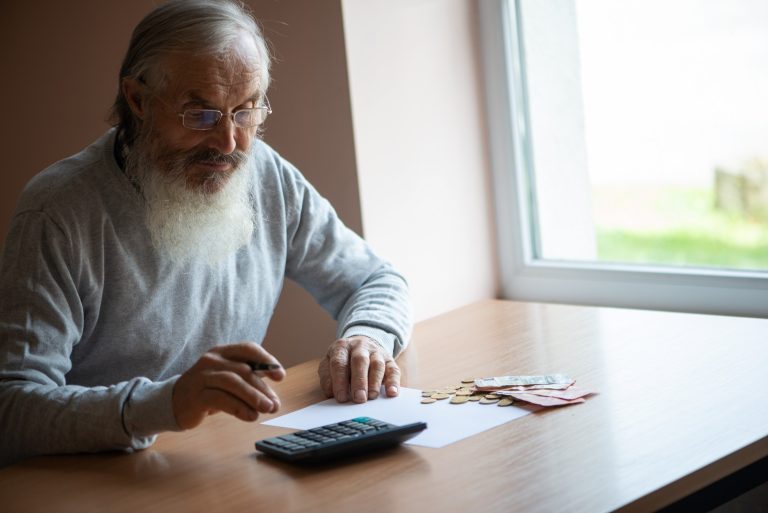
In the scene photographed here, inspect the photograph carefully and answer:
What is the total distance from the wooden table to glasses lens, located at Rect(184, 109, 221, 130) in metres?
0.51

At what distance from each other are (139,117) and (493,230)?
1.23 metres

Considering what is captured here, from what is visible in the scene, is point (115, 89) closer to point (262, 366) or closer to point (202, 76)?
point (202, 76)

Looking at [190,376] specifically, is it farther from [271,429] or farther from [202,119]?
[202,119]

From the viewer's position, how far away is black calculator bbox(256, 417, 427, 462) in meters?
1.42

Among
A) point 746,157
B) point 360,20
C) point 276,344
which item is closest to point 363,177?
point 360,20

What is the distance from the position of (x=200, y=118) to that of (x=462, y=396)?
70 centimetres

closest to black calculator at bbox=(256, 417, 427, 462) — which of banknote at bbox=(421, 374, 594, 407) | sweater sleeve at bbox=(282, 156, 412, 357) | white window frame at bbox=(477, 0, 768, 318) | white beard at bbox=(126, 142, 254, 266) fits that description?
banknote at bbox=(421, 374, 594, 407)

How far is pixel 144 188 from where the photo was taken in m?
1.92

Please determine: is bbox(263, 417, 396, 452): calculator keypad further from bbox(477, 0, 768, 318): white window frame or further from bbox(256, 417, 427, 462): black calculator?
bbox(477, 0, 768, 318): white window frame

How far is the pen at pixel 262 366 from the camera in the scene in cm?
146

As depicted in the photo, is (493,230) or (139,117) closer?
(139,117)

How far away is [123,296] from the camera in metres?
1.87

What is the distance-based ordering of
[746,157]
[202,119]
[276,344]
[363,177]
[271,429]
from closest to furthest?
[271,429] → [202,119] → [746,157] → [363,177] → [276,344]

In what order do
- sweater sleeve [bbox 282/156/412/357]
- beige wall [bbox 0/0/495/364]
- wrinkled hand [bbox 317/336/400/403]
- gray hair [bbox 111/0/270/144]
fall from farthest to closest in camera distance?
beige wall [bbox 0/0/495/364], sweater sleeve [bbox 282/156/412/357], gray hair [bbox 111/0/270/144], wrinkled hand [bbox 317/336/400/403]
